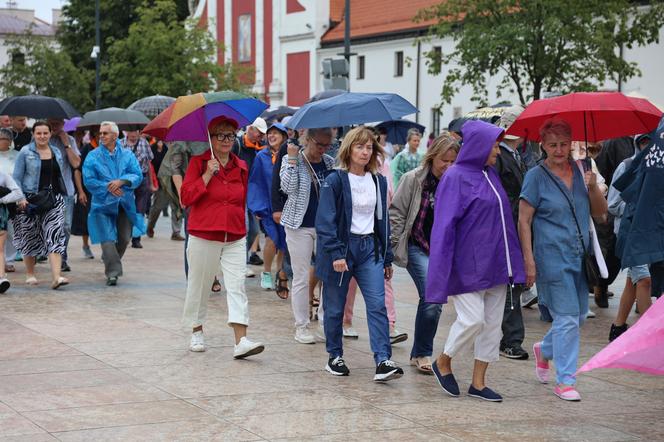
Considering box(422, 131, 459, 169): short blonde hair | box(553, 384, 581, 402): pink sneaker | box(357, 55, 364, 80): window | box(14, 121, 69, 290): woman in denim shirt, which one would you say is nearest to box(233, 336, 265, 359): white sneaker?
box(422, 131, 459, 169): short blonde hair

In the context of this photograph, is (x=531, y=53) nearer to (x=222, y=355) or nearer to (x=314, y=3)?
(x=222, y=355)

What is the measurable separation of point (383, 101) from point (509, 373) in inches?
90.2

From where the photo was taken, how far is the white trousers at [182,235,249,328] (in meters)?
9.12

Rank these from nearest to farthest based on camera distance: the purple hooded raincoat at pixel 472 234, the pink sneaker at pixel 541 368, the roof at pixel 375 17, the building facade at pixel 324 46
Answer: the purple hooded raincoat at pixel 472 234 < the pink sneaker at pixel 541 368 < the building facade at pixel 324 46 < the roof at pixel 375 17

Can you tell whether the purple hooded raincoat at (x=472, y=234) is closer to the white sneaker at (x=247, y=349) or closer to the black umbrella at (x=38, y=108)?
the white sneaker at (x=247, y=349)

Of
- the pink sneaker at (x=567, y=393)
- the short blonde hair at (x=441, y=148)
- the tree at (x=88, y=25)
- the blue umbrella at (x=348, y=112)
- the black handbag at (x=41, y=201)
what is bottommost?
the pink sneaker at (x=567, y=393)

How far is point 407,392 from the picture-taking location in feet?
26.2

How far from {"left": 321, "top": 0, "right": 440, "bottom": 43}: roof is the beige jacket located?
5180cm

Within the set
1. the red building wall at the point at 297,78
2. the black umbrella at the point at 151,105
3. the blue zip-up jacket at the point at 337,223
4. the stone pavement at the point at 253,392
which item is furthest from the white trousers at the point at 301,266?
the red building wall at the point at 297,78

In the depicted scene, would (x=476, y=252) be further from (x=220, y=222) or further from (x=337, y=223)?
(x=220, y=222)

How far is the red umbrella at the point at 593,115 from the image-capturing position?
26.4 feet

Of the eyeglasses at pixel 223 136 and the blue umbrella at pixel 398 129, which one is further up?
the eyeglasses at pixel 223 136

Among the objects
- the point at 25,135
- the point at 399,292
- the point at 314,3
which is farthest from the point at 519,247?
the point at 314,3

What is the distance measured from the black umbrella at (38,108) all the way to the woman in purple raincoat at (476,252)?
24.2 ft
